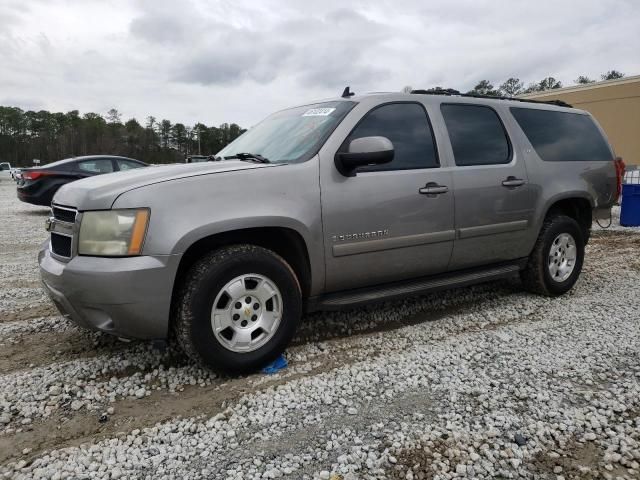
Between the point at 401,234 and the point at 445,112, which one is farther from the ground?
the point at 445,112

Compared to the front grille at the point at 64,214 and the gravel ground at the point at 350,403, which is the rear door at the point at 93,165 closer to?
the gravel ground at the point at 350,403

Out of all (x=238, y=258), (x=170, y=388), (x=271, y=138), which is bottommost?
(x=170, y=388)

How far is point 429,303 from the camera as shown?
437 cm

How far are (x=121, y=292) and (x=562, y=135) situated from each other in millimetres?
4313

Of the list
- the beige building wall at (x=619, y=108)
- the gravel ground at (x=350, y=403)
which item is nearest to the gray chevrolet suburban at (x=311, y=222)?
the gravel ground at (x=350, y=403)

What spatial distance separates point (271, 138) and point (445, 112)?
1458 mm

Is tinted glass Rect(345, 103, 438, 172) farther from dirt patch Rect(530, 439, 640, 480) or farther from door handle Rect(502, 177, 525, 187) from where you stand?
dirt patch Rect(530, 439, 640, 480)

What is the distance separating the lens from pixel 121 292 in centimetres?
248

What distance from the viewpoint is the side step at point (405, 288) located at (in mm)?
3188

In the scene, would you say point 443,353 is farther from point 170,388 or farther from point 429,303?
point 170,388

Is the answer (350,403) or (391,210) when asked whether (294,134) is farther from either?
(350,403)

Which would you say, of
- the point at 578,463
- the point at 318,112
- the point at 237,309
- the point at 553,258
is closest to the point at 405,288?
the point at 237,309

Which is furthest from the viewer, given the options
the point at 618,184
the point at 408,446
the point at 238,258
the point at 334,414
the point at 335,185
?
the point at 618,184

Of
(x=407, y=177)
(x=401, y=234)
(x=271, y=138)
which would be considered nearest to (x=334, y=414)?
(x=401, y=234)
